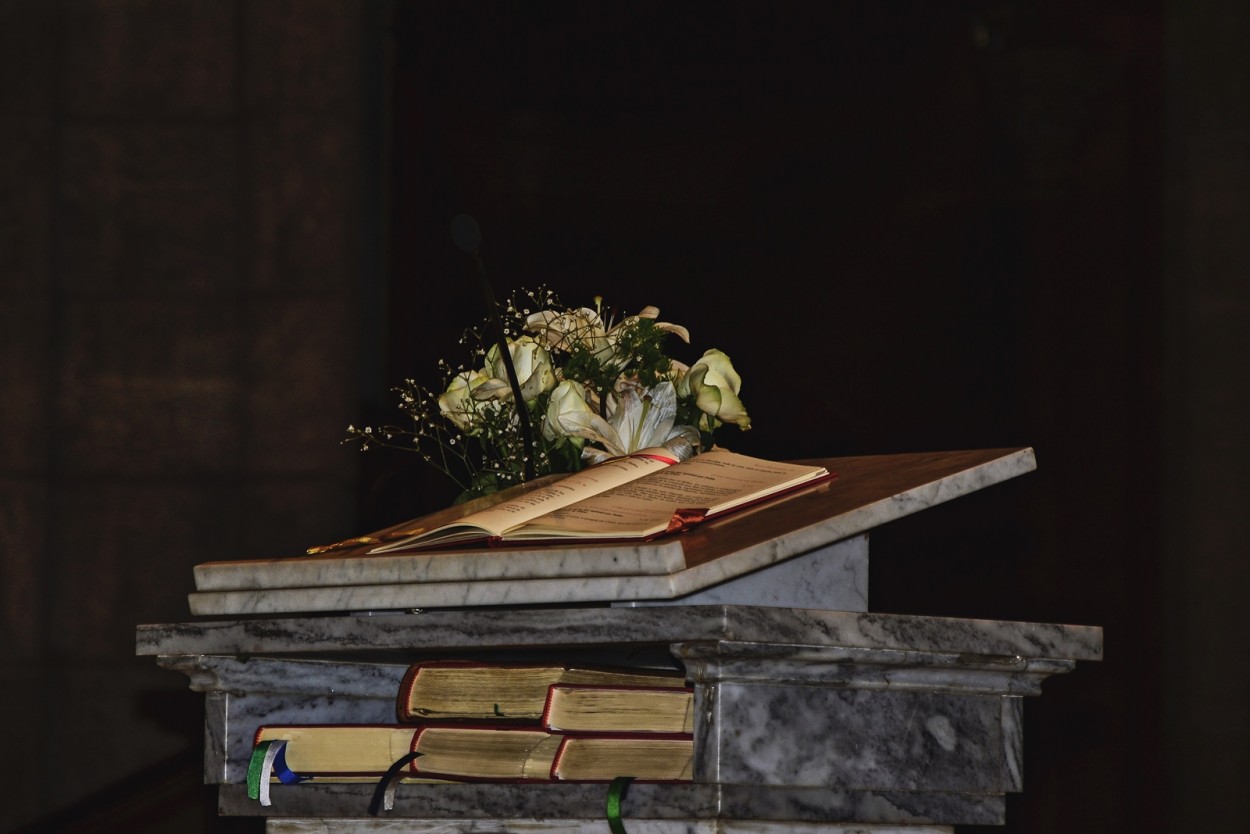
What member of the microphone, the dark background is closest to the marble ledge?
the microphone

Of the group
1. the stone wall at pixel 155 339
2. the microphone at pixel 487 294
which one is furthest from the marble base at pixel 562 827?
the stone wall at pixel 155 339

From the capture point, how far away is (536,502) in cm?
139

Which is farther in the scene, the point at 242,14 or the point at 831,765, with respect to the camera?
the point at 242,14

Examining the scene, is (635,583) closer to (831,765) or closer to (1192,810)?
(831,765)

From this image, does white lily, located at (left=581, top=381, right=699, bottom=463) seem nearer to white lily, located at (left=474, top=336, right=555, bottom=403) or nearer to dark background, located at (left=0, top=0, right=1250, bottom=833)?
white lily, located at (left=474, top=336, right=555, bottom=403)

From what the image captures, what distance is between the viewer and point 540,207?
3.76 meters

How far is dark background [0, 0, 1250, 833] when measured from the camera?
3.38 meters

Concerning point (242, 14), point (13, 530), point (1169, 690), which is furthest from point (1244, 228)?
point (13, 530)

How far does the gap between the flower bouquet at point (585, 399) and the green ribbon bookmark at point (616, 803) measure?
53cm

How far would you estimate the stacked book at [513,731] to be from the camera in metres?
1.25

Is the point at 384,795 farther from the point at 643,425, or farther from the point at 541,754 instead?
the point at 643,425

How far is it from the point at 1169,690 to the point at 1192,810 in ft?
0.80

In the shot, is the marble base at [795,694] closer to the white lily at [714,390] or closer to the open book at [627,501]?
the open book at [627,501]

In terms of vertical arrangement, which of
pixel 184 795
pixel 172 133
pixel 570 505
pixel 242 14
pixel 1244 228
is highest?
pixel 242 14
